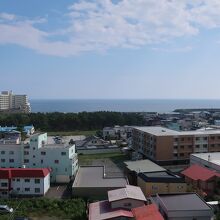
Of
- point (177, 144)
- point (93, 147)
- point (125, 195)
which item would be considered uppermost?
point (177, 144)

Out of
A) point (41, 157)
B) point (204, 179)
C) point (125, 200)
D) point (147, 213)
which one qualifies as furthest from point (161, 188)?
point (41, 157)

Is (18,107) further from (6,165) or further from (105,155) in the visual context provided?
(6,165)

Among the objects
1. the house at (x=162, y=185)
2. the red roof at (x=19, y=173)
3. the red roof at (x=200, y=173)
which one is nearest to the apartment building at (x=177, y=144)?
the red roof at (x=200, y=173)

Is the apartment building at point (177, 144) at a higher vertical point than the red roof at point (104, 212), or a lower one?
higher

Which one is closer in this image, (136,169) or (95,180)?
(95,180)

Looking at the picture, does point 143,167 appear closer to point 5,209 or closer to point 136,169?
point 136,169

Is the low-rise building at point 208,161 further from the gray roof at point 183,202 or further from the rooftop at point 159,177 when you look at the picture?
the gray roof at point 183,202
